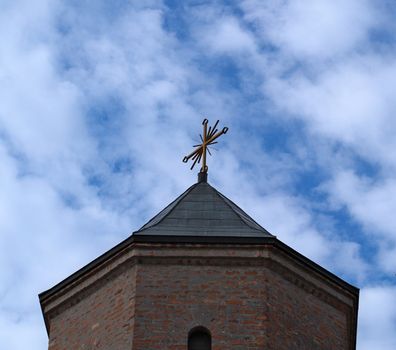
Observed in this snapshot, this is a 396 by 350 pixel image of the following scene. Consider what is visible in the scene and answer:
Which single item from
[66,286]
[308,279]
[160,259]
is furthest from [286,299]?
[66,286]

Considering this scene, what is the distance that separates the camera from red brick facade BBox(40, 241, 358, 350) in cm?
1994

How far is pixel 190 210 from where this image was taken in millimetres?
22391

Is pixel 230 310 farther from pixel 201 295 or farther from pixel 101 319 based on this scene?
pixel 101 319

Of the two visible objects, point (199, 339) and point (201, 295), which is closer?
point (199, 339)

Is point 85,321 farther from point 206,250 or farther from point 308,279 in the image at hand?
point 308,279

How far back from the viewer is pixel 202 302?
66.6 ft

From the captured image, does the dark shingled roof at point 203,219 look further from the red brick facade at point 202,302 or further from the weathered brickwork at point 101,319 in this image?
the weathered brickwork at point 101,319

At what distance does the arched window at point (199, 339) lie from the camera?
19.9 meters

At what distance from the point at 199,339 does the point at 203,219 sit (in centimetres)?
270

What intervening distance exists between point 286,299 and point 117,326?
270 centimetres

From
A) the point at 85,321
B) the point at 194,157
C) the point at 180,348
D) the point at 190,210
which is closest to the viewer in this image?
the point at 180,348

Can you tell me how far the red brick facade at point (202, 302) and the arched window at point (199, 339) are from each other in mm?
90

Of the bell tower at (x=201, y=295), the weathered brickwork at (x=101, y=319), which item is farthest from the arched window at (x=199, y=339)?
the weathered brickwork at (x=101, y=319)

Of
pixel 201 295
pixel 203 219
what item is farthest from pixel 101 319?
pixel 203 219
